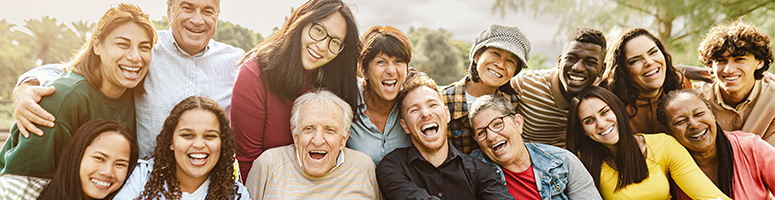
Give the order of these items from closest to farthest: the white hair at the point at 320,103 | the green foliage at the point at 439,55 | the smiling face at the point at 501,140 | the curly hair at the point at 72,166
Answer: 1. the curly hair at the point at 72,166
2. the white hair at the point at 320,103
3. the smiling face at the point at 501,140
4. the green foliage at the point at 439,55

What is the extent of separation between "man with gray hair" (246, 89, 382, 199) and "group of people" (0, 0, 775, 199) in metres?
0.01

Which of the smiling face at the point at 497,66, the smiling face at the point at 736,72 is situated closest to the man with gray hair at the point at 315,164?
the smiling face at the point at 497,66

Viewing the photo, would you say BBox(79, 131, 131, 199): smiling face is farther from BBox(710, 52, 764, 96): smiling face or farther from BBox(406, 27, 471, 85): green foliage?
BBox(406, 27, 471, 85): green foliage

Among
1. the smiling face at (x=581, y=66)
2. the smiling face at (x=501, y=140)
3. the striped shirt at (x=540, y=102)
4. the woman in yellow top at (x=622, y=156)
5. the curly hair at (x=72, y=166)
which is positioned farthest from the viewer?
the striped shirt at (x=540, y=102)

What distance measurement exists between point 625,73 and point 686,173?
3.28 ft

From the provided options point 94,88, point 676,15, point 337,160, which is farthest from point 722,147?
point 676,15

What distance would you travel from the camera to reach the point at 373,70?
3.57 m

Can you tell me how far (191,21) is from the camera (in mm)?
3531

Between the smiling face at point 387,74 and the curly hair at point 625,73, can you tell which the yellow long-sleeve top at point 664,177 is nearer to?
the curly hair at point 625,73

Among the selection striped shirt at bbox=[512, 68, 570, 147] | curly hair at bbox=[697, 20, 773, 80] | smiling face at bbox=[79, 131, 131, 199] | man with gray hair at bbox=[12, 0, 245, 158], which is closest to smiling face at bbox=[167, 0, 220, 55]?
man with gray hair at bbox=[12, 0, 245, 158]

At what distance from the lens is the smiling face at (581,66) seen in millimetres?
3840

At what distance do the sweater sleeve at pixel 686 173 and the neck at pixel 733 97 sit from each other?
94cm

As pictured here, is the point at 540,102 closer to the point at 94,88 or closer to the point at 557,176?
the point at 557,176

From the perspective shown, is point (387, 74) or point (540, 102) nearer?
point (387, 74)
